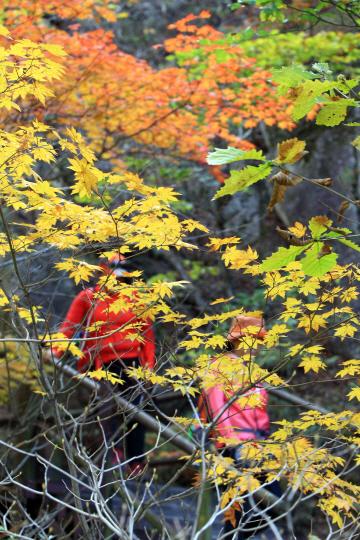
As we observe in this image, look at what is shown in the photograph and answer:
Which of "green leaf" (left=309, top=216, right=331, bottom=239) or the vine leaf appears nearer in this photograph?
the vine leaf

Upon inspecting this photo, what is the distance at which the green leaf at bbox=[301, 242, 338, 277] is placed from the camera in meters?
2.12

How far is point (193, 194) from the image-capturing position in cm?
1241

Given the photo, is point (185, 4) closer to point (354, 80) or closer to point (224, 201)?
point (224, 201)

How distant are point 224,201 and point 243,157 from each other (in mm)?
10455

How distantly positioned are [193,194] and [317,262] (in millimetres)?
10375

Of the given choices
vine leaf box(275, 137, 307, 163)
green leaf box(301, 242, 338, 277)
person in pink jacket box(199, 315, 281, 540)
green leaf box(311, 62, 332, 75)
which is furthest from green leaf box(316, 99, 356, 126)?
person in pink jacket box(199, 315, 281, 540)

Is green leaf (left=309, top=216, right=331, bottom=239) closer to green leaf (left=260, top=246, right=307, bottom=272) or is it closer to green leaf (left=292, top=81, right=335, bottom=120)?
green leaf (left=260, top=246, right=307, bottom=272)

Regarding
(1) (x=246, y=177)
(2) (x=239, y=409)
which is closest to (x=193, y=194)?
(2) (x=239, y=409)

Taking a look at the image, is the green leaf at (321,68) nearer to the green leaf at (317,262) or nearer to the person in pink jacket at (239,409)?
the green leaf at (317,262)

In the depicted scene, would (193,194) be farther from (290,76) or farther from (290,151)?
(290,151)

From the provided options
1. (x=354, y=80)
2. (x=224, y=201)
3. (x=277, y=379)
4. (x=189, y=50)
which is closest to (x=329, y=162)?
(x=224, y=201)

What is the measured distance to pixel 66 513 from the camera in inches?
299

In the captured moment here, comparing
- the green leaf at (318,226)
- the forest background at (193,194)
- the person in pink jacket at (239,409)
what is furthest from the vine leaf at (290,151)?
the person in pink jacket at (239,409)

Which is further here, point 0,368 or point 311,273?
point 0,368
